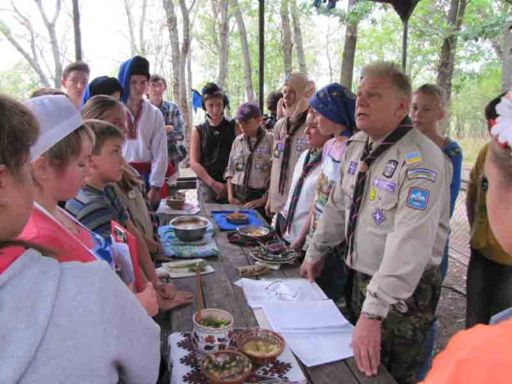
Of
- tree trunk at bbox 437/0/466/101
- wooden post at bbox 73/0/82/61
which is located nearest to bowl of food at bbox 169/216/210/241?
wooden post at bbox 73/0/82/61

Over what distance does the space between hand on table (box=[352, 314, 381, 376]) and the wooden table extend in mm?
24

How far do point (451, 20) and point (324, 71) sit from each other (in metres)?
29.2

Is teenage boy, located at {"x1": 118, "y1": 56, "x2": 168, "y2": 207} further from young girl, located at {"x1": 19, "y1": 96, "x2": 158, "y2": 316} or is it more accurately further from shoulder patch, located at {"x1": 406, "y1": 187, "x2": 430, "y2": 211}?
shoulder patch, located at {"x1": 406, "y1": 187, "x2": 430, "y2": 211}

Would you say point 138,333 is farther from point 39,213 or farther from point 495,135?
point 495,135

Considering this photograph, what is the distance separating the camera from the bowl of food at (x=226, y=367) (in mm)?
1215

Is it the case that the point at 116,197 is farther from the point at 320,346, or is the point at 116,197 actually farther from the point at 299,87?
the point at 299,87

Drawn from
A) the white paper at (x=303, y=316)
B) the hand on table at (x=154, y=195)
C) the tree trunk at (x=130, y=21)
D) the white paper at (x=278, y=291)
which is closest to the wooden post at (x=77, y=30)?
the hand on table at (x=154, y=195)

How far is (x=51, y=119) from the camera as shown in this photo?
1241 millimetres

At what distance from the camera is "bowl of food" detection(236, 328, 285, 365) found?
135cm

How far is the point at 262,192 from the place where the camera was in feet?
13.1

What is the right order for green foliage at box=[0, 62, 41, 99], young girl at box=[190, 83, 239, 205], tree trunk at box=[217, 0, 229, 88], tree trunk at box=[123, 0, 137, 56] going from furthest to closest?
green foliage at box=[0, 62, 41, 99] → tree trunk at box=[123, 0, 137, 56] → tree trunk at box=[217, 0, 229, 88] → young girl at box=[190, 83, 239, 205]

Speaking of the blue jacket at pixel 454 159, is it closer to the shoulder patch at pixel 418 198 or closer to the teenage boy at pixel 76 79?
the shoulder patch at pixel 418 198

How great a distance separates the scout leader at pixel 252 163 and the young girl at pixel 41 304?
3.00 metres

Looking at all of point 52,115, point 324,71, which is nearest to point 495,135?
point 52,115
